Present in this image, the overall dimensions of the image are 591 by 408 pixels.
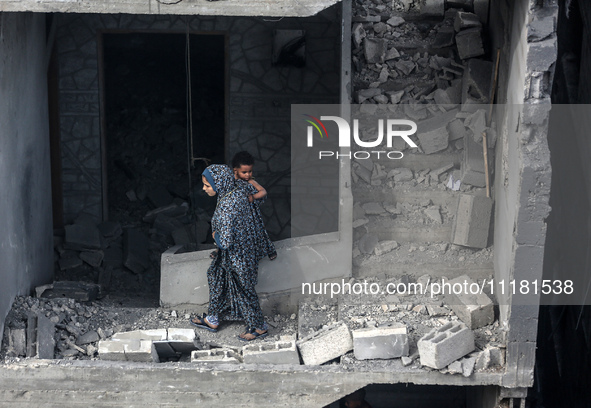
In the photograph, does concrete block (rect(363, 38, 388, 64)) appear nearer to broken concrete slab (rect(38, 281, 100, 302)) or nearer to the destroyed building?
the destroyed building

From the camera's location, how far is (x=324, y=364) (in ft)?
24.2

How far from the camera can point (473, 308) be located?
7504 millimetres

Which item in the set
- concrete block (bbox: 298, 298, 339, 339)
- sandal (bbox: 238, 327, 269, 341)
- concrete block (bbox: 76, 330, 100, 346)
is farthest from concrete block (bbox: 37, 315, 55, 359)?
concrete block (bbox: 298, 298, 339, 339)

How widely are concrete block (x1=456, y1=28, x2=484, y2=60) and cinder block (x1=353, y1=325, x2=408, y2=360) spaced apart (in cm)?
333

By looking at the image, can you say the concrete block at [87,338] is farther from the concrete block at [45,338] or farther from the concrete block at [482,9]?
the concrete block at [482,9]

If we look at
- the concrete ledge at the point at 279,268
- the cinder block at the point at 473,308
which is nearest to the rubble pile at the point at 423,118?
the concrete ledge at the point at 279,268

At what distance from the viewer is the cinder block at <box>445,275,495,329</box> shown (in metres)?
7.52

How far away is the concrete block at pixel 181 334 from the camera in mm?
7566

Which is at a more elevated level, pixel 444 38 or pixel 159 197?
pixel 444 38

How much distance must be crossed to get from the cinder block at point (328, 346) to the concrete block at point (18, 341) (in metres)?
2.65

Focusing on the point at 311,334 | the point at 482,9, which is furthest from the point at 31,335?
the point at 482,9

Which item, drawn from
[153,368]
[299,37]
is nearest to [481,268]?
[153,368]

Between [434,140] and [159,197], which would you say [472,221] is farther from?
[159,197]

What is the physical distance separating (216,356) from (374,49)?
3.93 meters
